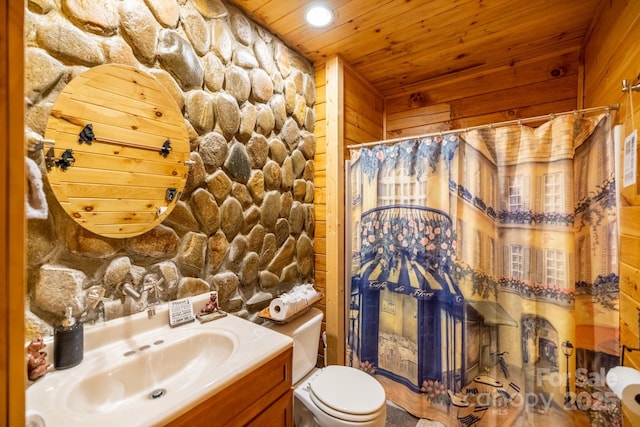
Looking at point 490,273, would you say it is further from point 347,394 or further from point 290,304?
point 290,304

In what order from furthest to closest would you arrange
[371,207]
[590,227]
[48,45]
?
[371,207] < [590,227] < [48,45]

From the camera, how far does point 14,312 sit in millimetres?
424

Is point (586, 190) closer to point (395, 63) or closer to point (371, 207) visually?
point (371, 207)

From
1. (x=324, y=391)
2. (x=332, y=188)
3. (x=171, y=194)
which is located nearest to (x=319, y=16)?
(x=332, y=188)

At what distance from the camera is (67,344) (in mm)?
914

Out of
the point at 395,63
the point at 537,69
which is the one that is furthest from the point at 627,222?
the point at 395,63

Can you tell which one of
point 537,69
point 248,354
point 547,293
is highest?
point 537,69

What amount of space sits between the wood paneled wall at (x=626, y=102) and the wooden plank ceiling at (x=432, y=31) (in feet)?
0.89

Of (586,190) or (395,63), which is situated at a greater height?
(395,63)

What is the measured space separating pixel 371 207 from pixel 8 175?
1.77 metres

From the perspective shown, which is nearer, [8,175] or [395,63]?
[8,175]

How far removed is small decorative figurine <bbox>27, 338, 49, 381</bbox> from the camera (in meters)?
0.82

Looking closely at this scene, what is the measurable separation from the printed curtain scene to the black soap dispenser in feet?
5.02

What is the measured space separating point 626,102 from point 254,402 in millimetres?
2015
